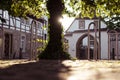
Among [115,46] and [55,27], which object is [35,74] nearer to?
[55,27]

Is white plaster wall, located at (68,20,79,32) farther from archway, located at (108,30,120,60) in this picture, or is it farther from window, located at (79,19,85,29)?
archway, located at (108,30,120,60)

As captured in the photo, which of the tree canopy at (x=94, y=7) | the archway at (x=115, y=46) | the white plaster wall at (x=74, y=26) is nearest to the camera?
the tree canopy at (x=94, y=7)

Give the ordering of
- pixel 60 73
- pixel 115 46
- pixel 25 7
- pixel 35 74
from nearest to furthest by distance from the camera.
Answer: pixel 35 74
pixel 60 73
pixel 25 7
pixel 115 46

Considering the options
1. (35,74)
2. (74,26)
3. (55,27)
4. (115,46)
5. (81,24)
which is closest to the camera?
(35,74)

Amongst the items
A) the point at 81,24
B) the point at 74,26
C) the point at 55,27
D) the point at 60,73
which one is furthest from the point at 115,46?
the point at 60,73

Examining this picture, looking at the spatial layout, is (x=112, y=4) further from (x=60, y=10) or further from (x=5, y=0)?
(x=5, y=0)

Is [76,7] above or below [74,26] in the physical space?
below

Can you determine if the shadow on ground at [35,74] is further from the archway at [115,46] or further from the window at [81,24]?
the window at [81,24]

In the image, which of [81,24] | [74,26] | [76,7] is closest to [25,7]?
[76,7]

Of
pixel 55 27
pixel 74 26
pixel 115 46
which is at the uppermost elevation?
pixel 74 26

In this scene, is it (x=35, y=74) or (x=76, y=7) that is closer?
(x=35, y=74)

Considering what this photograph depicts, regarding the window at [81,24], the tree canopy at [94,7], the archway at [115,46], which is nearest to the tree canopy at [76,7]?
the tree canopy at [94,7]

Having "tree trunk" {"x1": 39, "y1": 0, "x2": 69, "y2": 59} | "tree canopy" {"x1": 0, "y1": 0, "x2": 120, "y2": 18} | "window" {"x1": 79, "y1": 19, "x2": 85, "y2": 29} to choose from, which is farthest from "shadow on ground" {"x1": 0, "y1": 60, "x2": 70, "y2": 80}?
"window" {"x1": 79, "y1": 19, "x2": 85, "y2": 29}

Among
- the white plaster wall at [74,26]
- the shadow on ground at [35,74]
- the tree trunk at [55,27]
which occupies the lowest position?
the shadow on ground at [35,74]
